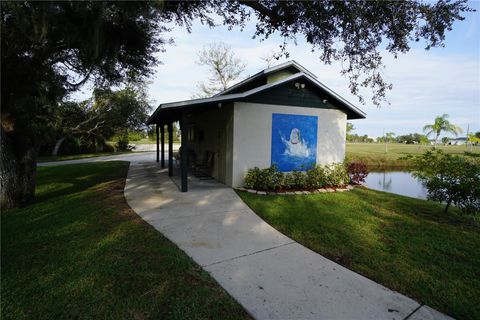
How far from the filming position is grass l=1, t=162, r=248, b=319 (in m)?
2.44

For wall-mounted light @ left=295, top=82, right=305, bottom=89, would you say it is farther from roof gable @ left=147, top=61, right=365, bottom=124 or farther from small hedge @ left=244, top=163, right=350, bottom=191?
small hedge @ left=244, top=163, right=350, bottom=191

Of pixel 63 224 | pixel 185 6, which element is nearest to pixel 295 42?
pixel 185 6

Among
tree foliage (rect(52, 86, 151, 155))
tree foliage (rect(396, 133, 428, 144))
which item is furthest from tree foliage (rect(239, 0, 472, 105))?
tree foliage (rect(396, 133, 428, 144))

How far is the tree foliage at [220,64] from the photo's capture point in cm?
3035

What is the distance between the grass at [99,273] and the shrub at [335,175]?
6554mm

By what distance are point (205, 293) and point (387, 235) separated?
3.67m

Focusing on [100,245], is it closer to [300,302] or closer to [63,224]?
[63,224]

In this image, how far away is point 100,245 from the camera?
384cm

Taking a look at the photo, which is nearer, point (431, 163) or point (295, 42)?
point (431, 163)

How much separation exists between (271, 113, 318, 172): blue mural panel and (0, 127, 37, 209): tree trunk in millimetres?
6836

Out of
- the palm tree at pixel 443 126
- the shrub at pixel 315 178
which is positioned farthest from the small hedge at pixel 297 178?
the palm tree at pixel 443 126

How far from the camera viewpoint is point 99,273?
3055 mm

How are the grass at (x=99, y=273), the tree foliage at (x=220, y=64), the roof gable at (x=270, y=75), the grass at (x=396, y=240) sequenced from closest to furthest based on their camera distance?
1. the grass at (x=99, y=273)
2. the grass at (x=396, y=240)
3. the roof gable at (x=270, y=75)
4. the tree foliage at (x=220, y=64)

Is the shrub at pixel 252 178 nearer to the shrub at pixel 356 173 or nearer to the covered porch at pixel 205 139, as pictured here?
the covered porch at pixel 205 139
